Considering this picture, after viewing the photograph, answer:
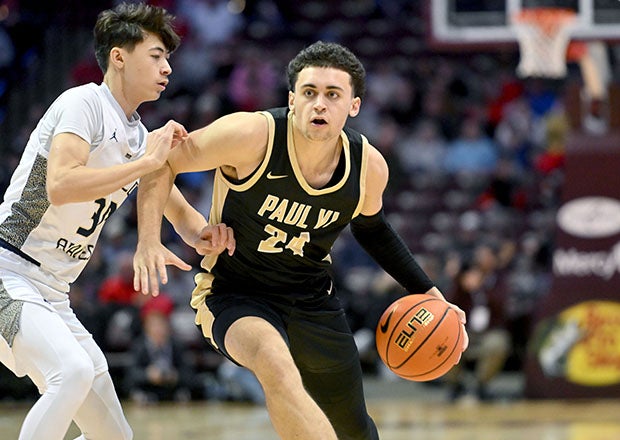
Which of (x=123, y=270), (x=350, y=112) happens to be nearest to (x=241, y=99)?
(x=123, y=270)

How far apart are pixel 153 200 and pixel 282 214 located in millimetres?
638

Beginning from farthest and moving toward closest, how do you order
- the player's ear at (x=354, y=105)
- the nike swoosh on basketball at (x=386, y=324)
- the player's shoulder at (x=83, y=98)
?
the nike swoosh on basketball at (x=386, y=324)
the player's ear at (x=354, y=105)
the player's shoulder at (x=83, y=98)

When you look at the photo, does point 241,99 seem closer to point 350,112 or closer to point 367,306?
point 367,306

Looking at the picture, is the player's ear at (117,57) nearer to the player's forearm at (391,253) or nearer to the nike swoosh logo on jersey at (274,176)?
the nike swoosh logo on jersey at (274,176)

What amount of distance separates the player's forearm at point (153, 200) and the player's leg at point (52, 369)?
583 millimetres

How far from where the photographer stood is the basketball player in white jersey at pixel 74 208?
489 cm

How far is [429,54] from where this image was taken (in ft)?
58.8

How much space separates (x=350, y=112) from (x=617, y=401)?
765 centimetres

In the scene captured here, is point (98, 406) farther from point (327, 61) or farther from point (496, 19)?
point (496, 19)

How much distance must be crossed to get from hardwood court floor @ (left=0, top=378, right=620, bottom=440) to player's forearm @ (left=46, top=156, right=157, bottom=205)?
4879mm

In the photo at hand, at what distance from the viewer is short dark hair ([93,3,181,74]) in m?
5.23

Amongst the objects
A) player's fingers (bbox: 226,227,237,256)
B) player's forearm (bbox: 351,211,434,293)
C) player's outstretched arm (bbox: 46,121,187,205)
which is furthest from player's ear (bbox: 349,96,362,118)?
player's outstretched arm (bbox: 46,121,187,205)

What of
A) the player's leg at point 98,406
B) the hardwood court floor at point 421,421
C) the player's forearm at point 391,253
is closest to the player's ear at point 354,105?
the player's forearm at point 391,253

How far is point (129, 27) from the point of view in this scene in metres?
5.23
